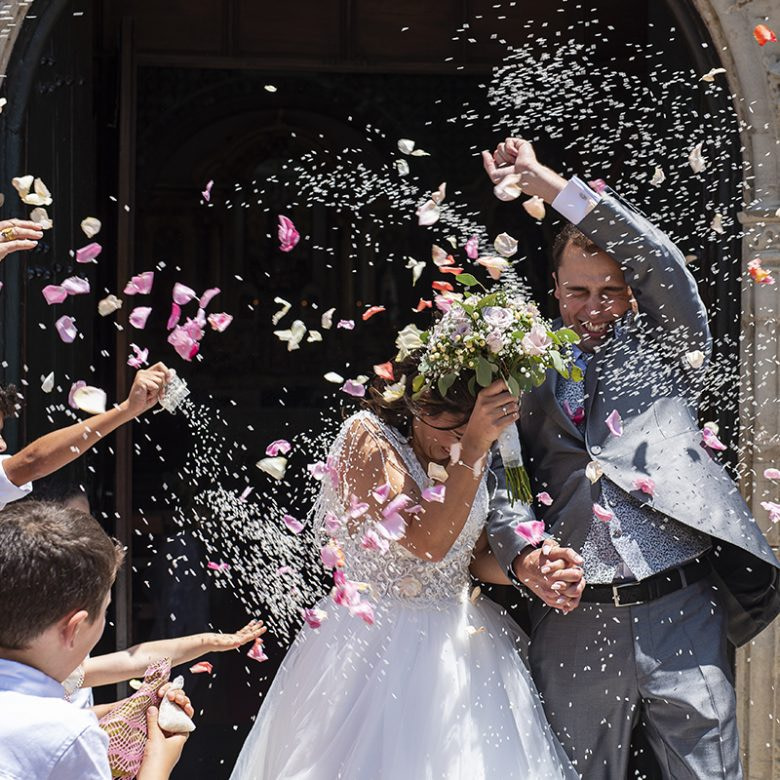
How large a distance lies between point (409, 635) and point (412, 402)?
62 cm

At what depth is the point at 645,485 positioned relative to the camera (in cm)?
333

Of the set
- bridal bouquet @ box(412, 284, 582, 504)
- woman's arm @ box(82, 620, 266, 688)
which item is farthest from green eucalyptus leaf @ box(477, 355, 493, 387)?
woman's arm @ box(82, 620, 266, 688)

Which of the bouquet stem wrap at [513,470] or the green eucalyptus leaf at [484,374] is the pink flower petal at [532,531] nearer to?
the bouquet stem wrap at [513,470]

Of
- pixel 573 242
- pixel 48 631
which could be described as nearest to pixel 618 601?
pixel 573 242

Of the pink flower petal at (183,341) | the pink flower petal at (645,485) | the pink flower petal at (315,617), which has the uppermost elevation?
the pink flower petal at (183,341)

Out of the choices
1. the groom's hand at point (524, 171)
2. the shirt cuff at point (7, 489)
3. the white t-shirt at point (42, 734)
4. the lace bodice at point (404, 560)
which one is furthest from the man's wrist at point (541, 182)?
the white t-shirt at point (42, 734)

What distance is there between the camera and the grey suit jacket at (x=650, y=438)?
11.0ft

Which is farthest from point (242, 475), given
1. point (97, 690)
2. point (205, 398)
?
point (97, 690)

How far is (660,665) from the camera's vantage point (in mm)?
3326

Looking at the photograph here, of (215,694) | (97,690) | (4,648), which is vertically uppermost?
(4,648)

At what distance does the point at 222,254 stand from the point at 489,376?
13.4 ft

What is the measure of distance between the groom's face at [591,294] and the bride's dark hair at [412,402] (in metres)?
0.41

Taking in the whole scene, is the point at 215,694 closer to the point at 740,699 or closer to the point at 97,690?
the point at 97,690

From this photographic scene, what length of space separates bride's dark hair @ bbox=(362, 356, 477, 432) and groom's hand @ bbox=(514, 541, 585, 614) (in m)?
0.42
